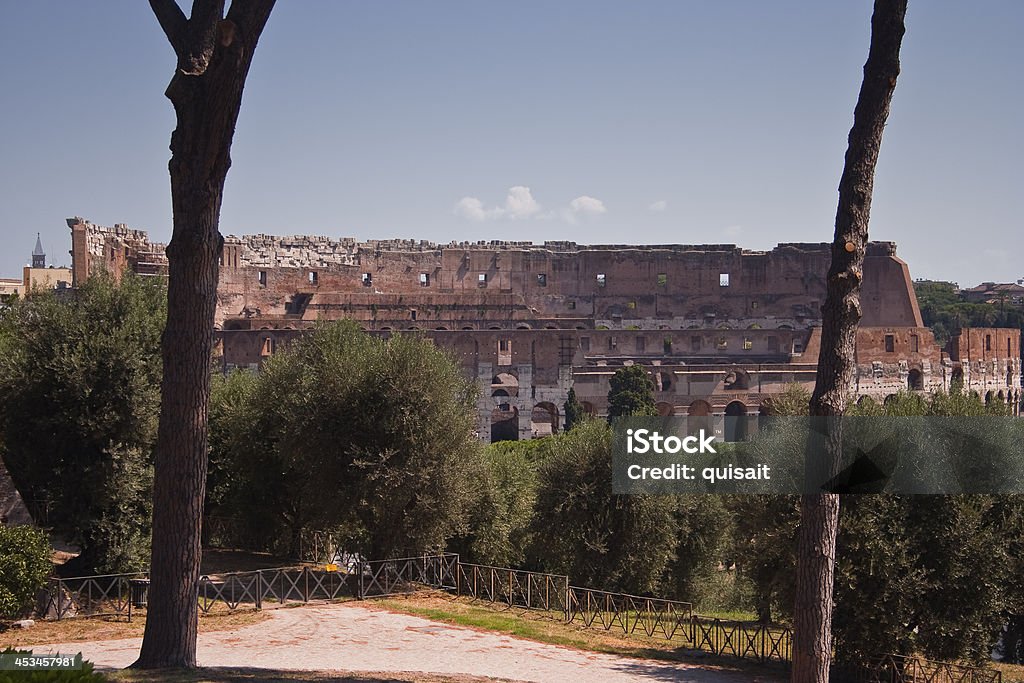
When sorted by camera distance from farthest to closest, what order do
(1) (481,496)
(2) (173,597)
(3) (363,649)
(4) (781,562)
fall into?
(1) (481,496)
(4) (781,562)
(3) (363,649)
(2) (173,597)

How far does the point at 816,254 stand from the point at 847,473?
40.7 metres

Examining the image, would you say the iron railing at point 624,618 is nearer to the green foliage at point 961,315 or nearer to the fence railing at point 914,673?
the fence railing at point 914,673

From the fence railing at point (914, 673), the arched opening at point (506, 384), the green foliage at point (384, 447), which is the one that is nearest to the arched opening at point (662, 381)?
the arched opening at point (506, 384)

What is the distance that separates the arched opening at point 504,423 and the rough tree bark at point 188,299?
3239 cm

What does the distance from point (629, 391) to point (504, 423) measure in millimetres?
5497

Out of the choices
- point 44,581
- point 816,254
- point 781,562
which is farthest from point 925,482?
point 816,254

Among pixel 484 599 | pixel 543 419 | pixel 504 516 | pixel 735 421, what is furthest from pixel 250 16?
pixel 543 419

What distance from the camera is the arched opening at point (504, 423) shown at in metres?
40.4

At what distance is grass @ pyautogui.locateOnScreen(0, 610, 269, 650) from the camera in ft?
36.4

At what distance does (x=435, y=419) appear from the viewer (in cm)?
1580

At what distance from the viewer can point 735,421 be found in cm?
3816

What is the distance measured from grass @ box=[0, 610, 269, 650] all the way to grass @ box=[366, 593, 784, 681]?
199 centimetres

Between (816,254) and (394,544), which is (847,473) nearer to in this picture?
(394,544)

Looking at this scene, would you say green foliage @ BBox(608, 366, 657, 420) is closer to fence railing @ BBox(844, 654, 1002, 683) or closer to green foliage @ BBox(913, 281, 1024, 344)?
fence railing @ BBox(844, 654, 1002, 683)
